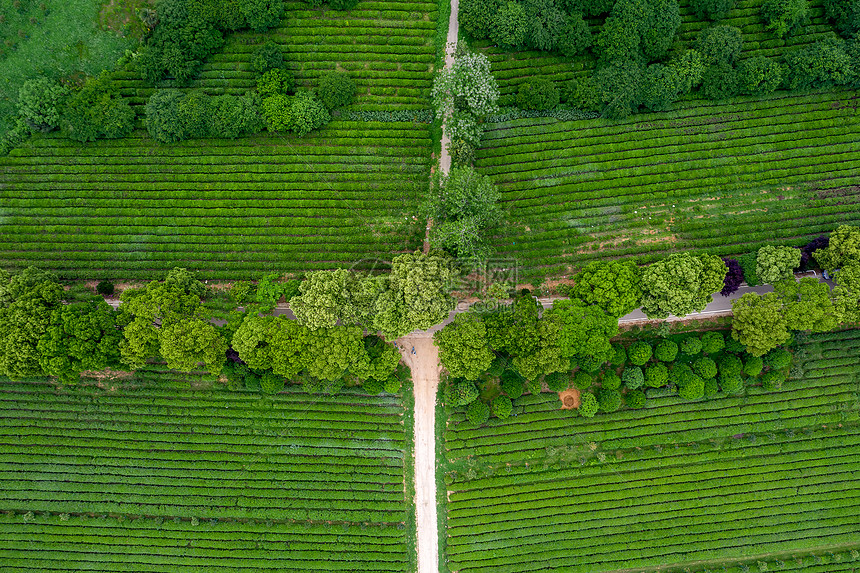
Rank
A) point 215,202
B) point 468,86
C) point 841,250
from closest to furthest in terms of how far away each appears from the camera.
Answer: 1. point 841,250
2. point 468,86
3. point 215,202

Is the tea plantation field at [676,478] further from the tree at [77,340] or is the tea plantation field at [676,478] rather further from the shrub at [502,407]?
the tree at [77,340]

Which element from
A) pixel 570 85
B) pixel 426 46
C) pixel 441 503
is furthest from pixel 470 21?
pixel 441 503

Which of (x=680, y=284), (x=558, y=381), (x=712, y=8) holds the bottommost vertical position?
(x=558, y=381)

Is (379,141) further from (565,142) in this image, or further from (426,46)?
(565,142)

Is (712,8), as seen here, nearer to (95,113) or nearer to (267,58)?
(267,58)

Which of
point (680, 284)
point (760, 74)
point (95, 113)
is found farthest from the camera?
point (95, 113)

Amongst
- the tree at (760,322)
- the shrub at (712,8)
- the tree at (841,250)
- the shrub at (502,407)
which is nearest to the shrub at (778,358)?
the tree at (760,322)

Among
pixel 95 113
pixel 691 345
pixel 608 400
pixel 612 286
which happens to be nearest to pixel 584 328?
pixel 612 286
